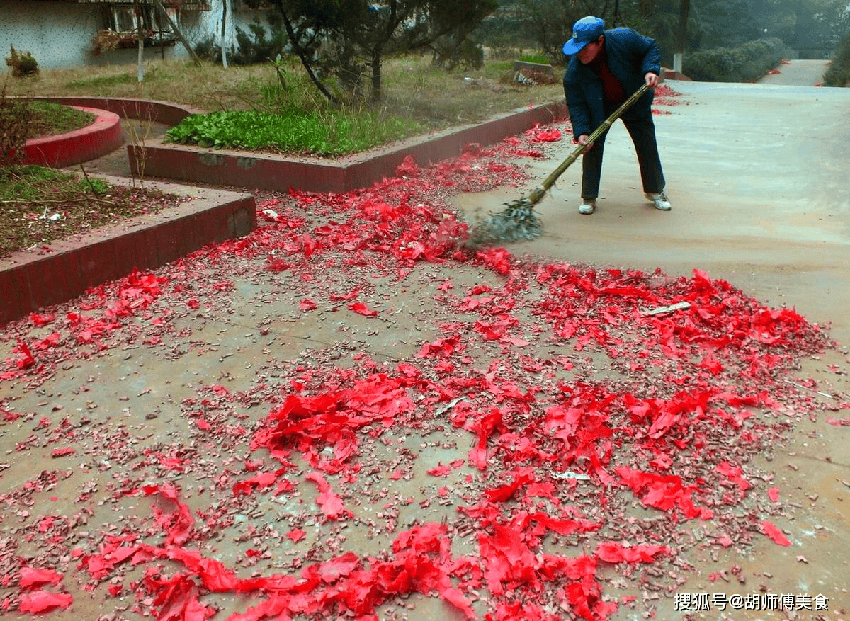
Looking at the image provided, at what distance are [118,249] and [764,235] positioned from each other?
164 inches

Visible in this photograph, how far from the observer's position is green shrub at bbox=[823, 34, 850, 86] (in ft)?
76.2

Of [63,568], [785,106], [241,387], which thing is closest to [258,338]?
[241,387]

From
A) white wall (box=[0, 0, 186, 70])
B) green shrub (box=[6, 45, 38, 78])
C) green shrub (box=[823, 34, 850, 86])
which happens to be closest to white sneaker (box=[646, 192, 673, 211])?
green shrub (box=[6, 45, 38, 78])

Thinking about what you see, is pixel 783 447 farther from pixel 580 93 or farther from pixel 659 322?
pixel 580 93

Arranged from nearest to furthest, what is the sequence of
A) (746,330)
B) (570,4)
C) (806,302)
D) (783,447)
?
1. (783,447)
2. (746,330)
3. (806,302)
4. (570,4)

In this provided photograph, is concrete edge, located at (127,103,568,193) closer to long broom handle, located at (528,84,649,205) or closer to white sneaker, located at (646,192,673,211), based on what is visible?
long broom handle, located at (528,84,649,205)

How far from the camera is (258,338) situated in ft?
12.1

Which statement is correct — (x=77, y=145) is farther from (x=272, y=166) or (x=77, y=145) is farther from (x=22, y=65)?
(x=22, y=65)

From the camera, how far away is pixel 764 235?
518cm

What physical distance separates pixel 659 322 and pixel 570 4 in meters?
17.5

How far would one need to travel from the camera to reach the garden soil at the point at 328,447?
221 cm

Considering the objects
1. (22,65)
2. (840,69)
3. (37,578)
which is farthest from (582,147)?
(840,69)

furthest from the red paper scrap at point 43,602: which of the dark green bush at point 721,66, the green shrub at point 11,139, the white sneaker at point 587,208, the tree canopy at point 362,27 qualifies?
the dark green bush at point 721,66

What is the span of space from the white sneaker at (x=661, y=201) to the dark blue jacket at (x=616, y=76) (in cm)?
66
